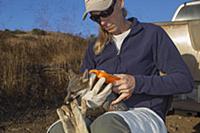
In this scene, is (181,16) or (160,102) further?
(181,16)

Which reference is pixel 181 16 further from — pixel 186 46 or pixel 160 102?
pixel 160 102

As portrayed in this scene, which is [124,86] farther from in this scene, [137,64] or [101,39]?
[101,39]

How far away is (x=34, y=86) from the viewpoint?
7.45m

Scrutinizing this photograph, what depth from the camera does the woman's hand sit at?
8.46ft

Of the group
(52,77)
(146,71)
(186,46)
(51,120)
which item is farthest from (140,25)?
(52,77)

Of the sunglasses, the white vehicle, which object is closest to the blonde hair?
the sunglasses

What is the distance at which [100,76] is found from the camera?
8.27 ft

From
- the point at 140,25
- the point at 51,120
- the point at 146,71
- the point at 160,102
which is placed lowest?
the point at 51,120

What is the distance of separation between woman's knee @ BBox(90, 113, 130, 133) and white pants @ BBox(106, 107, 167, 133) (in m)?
0.03

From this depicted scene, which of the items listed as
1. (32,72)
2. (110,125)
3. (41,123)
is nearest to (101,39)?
(110,125)

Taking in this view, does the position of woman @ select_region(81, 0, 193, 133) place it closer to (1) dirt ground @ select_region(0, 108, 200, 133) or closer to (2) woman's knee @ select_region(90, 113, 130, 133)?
(2) woman's knee @ select_region(90, 113, 130, 133)

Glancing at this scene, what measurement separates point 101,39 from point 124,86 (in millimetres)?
640

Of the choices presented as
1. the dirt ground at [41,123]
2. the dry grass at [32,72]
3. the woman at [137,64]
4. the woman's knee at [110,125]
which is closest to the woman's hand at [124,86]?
the woman at [137,64]

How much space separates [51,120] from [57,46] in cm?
391
